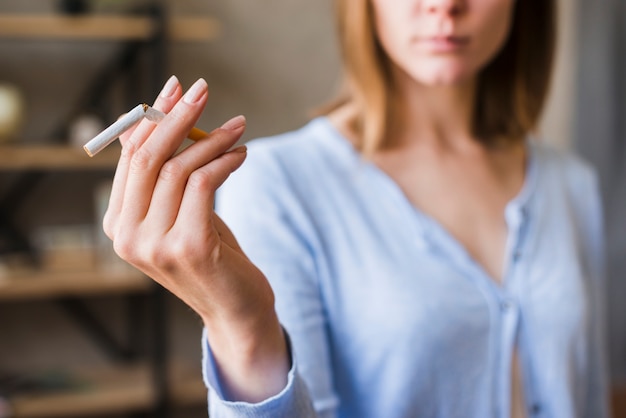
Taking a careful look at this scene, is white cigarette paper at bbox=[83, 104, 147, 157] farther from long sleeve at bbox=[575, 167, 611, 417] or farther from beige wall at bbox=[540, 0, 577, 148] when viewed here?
beige wall at bbox=[540, 0, 577, 148]

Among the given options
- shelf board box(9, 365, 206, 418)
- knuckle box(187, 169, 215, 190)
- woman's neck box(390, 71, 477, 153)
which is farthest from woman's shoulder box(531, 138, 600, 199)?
shelf board box(9, 365, 206, 418)

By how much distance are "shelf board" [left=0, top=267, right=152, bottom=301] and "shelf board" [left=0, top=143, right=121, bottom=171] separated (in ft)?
1.08

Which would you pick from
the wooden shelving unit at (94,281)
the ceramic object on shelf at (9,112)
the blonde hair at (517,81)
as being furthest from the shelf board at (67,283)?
the blonde hair at (517,81)

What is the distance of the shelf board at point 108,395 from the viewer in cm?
261

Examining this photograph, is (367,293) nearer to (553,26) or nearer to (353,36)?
(353,36)

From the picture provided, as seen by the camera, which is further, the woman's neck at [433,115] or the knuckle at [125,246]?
the woman's neck at [433,115]

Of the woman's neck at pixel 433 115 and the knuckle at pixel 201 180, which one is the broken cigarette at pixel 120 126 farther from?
the woman's neck at pixel 433 115

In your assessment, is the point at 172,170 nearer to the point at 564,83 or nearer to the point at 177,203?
the point at 177,203

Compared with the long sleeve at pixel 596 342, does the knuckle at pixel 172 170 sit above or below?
above

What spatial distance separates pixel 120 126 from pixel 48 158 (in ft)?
7.00

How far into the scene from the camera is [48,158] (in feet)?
8.63

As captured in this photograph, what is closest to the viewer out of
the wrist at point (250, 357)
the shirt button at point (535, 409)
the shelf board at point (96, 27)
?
the wrist at point (250, 357)

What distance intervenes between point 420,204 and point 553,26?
38cm

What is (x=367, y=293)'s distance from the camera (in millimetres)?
1028
